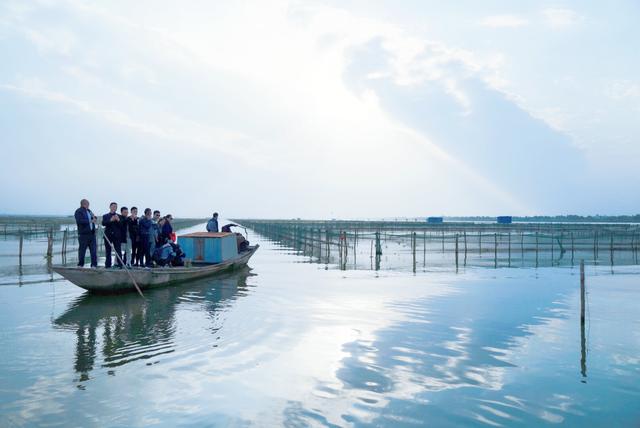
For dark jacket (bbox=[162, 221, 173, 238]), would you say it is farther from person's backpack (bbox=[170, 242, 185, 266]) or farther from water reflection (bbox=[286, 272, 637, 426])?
water reflection (bbox=[286, 272, 637, 426])

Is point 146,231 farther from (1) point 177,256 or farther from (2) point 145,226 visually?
(1) point 177,256

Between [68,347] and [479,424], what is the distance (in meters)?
7.73

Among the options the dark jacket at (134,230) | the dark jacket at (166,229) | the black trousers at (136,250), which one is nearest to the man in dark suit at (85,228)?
the dark jacket at (134,230)

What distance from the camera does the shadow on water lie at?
30.0 ft

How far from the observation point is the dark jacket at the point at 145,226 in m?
18.0

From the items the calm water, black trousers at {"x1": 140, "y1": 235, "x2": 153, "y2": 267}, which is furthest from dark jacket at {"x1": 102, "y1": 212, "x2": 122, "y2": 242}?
the calm water

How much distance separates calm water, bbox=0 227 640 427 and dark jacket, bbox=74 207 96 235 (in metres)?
2.24

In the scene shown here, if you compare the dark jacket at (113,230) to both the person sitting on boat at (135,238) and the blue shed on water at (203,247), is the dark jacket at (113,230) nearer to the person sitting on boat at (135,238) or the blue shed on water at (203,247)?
the person sitting on boat at (135,238)

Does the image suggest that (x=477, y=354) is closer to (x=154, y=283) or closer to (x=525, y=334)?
(x=525, y=334)

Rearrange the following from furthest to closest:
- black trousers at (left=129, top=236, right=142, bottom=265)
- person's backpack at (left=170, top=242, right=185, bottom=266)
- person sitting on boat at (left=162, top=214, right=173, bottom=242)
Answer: person's backpack at (left=170, top=242, right=185, bottom=266) < person sitting on boat at (left=162, top=214, right=173, bottom=242) < black trousers at (left=129, top=236, right=142, bottom=265)

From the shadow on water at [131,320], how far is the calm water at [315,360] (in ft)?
0.18

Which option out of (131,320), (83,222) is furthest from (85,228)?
(131,320)

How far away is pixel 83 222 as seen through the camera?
15922 mm

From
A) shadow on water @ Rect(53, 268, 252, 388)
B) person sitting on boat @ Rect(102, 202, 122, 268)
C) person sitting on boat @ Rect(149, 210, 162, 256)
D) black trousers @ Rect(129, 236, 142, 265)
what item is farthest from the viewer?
person sitting on boat @ Rect(149, 210, 162, 256)
